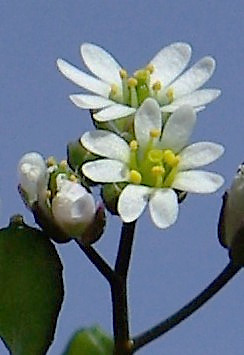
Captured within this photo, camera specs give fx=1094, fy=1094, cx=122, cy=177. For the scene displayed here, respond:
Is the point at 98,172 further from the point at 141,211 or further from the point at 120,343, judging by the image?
the point at 120,343

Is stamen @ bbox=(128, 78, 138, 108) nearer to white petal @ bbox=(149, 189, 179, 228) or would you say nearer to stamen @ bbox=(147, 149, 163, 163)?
stamen @ bbox=(147, 149, 163, 163)

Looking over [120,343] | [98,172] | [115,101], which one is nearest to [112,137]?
[98,172]

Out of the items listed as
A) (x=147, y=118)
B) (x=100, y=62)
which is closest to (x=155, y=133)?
(x=147, y=118)

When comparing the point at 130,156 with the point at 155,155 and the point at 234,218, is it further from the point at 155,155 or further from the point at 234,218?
the point at 234,218

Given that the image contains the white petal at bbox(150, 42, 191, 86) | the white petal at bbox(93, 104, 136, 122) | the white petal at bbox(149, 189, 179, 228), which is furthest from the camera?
the white petal at bbox(150, 42, 191, 86)

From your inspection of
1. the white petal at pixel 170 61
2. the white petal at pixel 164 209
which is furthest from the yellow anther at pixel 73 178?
the white petal at pixel 170 61

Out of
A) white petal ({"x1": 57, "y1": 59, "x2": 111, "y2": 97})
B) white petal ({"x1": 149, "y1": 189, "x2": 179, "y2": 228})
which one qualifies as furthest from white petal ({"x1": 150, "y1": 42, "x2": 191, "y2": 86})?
white petal ({"x1": 149, "y1": 189, "x2": 179, "y2": 228})
